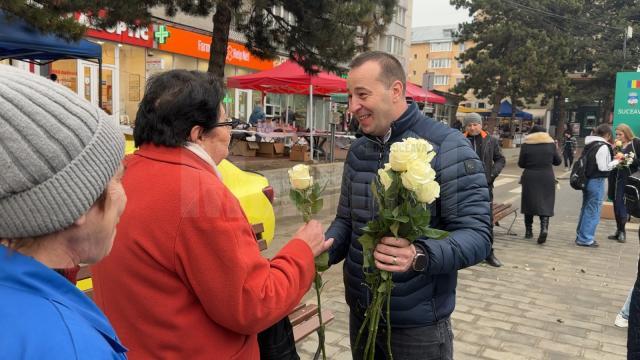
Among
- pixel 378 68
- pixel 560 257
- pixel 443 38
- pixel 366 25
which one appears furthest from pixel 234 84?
pixel 443 38

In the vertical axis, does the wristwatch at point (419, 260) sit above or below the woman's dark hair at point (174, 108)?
below

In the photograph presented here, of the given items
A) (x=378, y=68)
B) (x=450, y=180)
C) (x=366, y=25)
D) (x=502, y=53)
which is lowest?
(x=450, y=180)

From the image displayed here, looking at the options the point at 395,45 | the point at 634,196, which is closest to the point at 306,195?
the point at 634,196

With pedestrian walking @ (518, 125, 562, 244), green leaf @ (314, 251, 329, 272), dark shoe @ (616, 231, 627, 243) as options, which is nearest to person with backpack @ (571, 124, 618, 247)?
pedestrian walking @ (518, 125, 562, 244)

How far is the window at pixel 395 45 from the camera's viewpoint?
158 ft

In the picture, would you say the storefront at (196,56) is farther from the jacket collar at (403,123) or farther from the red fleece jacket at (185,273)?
the red fleece jacket at (185,273)

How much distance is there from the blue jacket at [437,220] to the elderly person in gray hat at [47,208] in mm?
1274

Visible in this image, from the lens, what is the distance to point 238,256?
58.3 inches

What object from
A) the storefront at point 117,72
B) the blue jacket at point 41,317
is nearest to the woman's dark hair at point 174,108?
the blue jacket at point 41,317

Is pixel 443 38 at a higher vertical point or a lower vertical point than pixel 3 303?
higher

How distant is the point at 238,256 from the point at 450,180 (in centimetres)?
99

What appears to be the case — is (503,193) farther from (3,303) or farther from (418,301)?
(3,303)

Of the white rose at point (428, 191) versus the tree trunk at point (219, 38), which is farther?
the tree trunk at point (219, 38)

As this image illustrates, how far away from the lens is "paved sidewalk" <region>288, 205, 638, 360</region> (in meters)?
4.01
